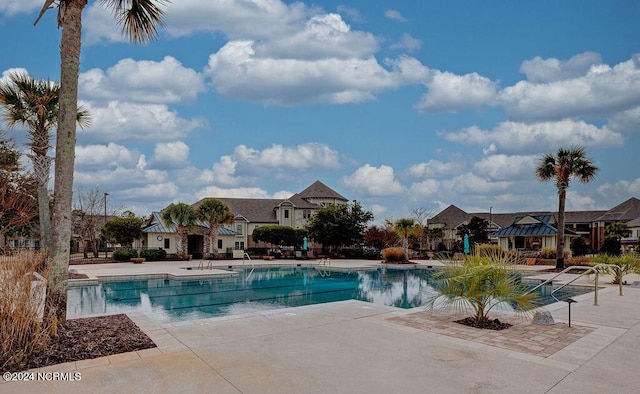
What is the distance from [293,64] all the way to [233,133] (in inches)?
246

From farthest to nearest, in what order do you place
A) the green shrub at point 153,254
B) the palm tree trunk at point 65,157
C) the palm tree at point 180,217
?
the palm tree at point 180,217 → the green shrub at point 153,254 → the palm tree trunk at point 65,157

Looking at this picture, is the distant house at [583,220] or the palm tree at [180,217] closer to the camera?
the palm tree at [180,217]

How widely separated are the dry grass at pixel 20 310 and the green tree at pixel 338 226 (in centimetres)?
2973

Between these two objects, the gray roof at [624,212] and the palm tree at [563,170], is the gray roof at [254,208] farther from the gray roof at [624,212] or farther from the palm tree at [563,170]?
the gray roof at [624,212]

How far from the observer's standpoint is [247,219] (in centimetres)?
A: 4453

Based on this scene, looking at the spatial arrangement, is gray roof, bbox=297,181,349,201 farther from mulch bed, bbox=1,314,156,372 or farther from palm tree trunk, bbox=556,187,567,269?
mulch bed, bbox=1,314,156,372

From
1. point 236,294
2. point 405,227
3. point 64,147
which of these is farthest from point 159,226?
point 64,147

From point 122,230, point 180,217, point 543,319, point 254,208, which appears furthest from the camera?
point 254,208

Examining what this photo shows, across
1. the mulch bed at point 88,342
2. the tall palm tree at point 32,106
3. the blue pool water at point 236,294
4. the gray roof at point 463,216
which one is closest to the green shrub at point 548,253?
the blue pool water at point 236,294

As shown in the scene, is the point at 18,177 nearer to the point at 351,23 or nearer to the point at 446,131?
the point at 351,23

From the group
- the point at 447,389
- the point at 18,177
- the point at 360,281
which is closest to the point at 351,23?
the point at 360,281

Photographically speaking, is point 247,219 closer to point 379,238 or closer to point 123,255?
point 379,238

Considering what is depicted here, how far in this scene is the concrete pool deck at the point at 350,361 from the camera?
451 cm

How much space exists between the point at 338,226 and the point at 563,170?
57.2 ft
